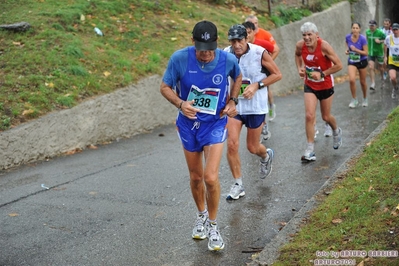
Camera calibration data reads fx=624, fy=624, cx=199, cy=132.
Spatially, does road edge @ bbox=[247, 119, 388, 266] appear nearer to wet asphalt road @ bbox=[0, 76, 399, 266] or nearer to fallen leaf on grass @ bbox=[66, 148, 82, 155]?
wet asphalt road @ bbox=[0, 76, 399, 266]

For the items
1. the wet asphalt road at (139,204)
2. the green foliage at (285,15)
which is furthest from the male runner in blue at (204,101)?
the green foliage at (285,15)

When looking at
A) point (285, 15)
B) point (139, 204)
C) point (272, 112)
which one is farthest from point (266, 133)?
point (285, 15)

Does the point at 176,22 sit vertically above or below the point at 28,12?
below

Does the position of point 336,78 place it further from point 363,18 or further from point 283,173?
point 283,173

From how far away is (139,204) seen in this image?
780cm

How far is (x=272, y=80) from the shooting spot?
313 inches

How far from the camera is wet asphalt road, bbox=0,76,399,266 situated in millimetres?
6160

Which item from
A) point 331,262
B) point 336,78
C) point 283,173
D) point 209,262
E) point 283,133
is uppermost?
point 331,262

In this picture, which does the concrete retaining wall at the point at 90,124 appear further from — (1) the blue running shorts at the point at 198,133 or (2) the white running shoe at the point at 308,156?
(1) the blue running shorts at the point at 198,133

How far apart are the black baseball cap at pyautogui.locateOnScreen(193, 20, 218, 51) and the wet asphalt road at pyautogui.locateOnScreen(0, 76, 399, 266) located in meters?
1.98

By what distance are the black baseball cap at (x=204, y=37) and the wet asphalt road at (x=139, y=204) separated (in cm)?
198

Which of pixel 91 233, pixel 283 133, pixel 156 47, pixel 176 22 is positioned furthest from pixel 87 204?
pixel 176 22

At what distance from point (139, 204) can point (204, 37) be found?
2790 millimetres

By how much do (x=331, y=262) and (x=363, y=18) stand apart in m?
23.3
